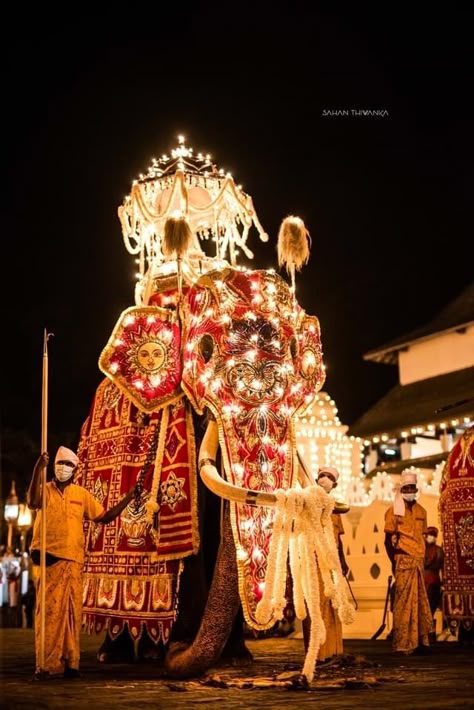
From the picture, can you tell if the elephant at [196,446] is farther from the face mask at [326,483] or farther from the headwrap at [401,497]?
the headwrap at [401,497]

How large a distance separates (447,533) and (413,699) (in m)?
5.76

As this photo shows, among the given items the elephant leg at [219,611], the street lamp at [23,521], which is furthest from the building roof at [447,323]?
the elephant leg at [219,611]

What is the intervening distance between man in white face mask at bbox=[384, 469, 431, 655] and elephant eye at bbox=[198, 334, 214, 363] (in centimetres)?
355

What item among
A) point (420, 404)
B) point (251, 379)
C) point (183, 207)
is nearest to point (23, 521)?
point (420, 404)

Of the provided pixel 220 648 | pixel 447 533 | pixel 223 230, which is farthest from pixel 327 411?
pixel 220 648

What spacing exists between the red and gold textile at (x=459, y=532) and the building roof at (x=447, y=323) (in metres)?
14.5

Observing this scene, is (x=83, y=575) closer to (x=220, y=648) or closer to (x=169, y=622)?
(x=169, y=622)

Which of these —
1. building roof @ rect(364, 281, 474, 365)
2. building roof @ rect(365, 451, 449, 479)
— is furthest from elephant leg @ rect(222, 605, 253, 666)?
building roof @ rect(364, 281, 474, 365)

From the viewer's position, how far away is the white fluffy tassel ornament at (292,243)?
8.02 m

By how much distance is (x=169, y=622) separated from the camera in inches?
298

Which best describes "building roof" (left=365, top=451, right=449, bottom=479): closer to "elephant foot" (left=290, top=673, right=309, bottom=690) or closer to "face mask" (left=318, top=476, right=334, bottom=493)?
"face mask" (left=318, top=476, right=334, bottom=493)

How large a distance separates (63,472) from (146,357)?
3.08ft

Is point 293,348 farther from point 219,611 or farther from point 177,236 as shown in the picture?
point 219,611

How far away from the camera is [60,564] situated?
24.4 feet
